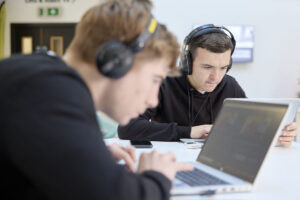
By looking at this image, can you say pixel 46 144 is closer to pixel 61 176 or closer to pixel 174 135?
pixel 61 176

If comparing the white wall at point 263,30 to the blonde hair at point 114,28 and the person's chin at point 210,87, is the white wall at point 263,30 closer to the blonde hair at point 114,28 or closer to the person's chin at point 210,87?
the person's chin at point 210,87

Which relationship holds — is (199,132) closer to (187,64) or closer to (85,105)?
(187,64)

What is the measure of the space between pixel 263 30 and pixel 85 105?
158 inches

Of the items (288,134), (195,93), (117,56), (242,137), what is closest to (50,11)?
(195,93)

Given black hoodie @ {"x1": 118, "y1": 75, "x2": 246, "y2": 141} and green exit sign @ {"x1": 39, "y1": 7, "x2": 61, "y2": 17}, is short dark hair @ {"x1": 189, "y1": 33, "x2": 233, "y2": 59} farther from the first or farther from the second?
green exit sign @ {"x1": 39, "y1": 7, "x2": 61, "y2": 17}

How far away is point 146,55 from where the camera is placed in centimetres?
79

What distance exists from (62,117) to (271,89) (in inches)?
160

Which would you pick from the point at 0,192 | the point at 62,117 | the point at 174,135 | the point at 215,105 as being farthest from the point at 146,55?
the point at 215,105

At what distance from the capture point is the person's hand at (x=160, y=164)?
78 cm

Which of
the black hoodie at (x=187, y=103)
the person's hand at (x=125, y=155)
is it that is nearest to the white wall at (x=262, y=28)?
the black hoodie at (x=187, y=103)

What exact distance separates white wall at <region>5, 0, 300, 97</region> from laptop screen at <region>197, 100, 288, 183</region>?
3.16m

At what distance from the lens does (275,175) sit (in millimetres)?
1052

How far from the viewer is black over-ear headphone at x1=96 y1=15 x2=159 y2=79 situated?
0.72 metres

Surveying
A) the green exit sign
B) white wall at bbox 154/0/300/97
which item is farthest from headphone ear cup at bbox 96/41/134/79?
the green exit sign
